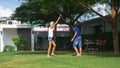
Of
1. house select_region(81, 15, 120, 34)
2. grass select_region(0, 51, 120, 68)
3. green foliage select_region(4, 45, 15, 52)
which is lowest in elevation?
green foliage select_region(4, 45, 15, 52)

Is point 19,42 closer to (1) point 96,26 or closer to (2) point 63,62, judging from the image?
(1) point 96,26

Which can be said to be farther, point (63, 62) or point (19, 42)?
point (19, 42)

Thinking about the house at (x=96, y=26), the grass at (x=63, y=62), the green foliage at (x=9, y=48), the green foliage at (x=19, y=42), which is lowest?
the green foliage at (x=9, y=48)

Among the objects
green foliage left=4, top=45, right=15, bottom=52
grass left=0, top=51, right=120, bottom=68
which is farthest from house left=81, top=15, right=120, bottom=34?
grass left=0, top=51, right=120, bottom=68

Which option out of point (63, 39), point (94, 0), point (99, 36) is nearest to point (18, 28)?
point (63, 39)

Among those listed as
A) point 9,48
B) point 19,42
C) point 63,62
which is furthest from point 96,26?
point 63,62

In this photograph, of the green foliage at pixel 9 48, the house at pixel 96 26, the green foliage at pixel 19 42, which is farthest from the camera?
the house at pixel 96 26

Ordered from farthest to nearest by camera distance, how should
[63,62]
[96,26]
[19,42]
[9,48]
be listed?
1. [96,26]
2. [9,48]
3. [19,42]
4. [63,62]

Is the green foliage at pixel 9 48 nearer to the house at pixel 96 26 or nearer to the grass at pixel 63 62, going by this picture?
the house at pixel 96 26

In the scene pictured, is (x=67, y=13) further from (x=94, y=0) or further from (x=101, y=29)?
(x=94, y=0)

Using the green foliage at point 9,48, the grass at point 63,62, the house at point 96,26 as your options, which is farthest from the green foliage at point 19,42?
the grass at point 63,62

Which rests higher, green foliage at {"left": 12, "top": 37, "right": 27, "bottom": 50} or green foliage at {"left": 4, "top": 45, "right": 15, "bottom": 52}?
green foliage at {"left": 12, "top": 37, "right": 27, "bottom": 50}

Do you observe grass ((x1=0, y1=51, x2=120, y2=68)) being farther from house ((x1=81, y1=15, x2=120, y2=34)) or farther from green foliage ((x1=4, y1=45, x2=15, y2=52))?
A: house ((x1=81, y1=15, x2=120, y2=34))

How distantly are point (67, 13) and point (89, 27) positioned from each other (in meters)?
11.8
